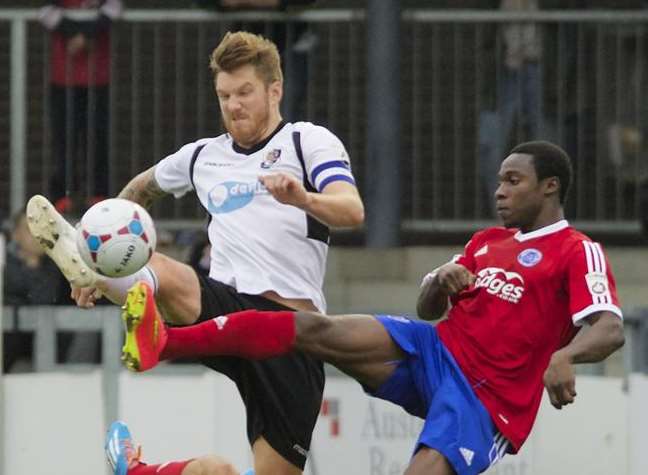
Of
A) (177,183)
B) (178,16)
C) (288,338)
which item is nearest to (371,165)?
(178,16)

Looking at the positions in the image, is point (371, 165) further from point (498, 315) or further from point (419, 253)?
point (498, 315)

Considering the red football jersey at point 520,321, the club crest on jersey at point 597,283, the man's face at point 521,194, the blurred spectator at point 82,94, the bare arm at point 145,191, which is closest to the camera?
the club crest on jersey at point 597,283

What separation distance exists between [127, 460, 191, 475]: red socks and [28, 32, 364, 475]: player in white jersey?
0.04 ft

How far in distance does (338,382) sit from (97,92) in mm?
3188

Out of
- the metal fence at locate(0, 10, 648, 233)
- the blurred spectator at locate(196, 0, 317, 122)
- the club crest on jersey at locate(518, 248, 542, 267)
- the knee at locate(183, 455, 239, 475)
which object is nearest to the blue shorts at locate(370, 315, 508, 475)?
the club crest on jersey at locate(518, 248, 542, 267)

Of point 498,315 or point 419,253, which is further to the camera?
point 419,253

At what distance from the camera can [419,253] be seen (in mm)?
13578

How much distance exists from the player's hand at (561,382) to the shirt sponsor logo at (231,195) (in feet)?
4.99

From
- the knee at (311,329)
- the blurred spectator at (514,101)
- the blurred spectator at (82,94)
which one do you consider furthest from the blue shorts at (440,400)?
the blurred spectator at (82,94)

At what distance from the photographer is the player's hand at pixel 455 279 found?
8.87m

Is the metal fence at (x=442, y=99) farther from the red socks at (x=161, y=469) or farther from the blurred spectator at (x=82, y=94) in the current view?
the red socks at (x=161, y=469)

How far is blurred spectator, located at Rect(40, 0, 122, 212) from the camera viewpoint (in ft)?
44.4

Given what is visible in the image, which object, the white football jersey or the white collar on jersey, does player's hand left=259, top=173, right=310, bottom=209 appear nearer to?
the white football jersey

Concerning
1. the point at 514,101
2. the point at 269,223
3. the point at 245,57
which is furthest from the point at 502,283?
the point at 514,101
